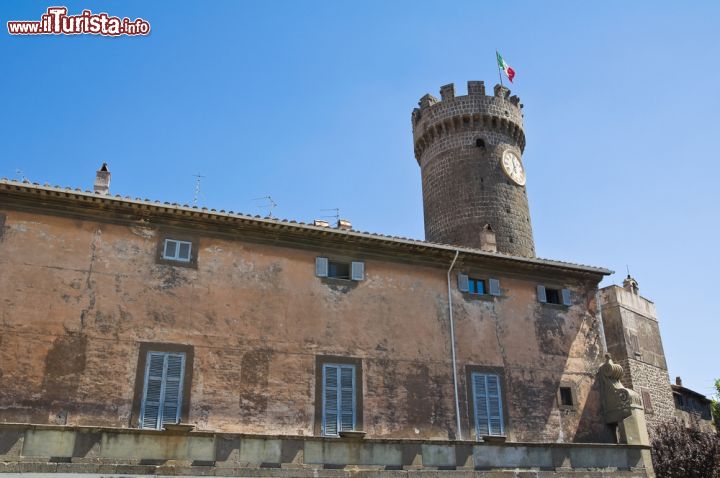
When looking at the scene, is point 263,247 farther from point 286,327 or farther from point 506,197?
point 506,197

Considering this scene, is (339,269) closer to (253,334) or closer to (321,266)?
(321,266)

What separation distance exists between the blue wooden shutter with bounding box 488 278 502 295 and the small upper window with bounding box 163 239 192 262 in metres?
8.97

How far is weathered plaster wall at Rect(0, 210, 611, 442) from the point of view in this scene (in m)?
15.5

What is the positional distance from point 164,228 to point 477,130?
801 inches

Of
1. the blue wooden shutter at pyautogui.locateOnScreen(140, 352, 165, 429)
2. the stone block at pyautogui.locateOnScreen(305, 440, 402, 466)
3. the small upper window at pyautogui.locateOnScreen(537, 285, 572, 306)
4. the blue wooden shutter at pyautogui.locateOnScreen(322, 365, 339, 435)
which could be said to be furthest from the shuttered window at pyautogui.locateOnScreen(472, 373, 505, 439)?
the blue wooden shutter at pyautogui.locateOnScreen(140, 352, 165, 429)

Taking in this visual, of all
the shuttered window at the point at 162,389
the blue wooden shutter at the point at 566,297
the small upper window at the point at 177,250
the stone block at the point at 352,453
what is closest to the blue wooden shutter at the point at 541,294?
the blue wooden shutter at the point at 566,297

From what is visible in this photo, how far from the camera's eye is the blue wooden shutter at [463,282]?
66.5ft

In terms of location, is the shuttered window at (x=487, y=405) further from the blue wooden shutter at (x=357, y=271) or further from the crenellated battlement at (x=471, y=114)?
the crenellated battlement at (x=471, y=114)

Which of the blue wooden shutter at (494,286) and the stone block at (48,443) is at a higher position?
the blue wooden shutter at (494,286)

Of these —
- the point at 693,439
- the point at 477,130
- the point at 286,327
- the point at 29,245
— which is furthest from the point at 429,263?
the point at 477,130

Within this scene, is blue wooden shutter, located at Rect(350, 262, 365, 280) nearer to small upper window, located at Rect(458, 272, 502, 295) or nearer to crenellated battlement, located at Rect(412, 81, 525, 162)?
small upper window, located at Rect(458, 272, 502, 295)

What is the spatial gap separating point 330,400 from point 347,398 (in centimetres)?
47

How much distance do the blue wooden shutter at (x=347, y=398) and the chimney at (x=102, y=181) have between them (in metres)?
7.88

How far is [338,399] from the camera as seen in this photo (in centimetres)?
1753
